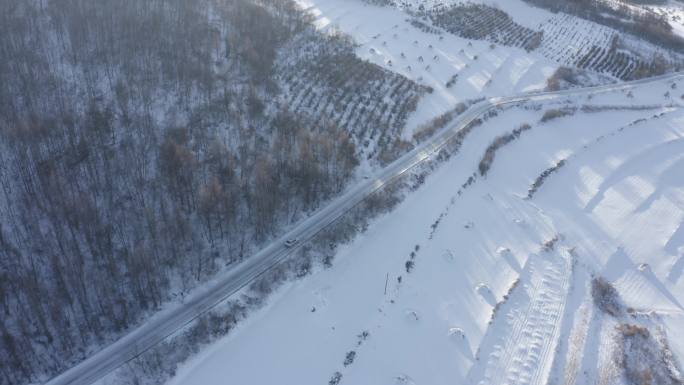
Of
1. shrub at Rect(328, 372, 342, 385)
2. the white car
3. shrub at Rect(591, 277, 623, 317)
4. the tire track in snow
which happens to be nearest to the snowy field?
the white car

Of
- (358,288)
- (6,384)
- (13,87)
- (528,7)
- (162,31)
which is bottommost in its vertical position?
(6,384)

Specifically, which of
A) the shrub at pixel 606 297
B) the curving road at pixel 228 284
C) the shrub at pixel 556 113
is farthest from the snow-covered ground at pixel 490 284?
the shrub at pixel 556 113

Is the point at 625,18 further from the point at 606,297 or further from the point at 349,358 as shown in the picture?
the point at 349,358

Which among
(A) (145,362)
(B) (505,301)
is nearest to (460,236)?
(B) (505,301)

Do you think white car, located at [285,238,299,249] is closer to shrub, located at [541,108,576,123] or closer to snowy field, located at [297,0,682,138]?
snowy field, located at [297,0,682,138]

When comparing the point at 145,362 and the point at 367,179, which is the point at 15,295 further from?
the point at 367,179

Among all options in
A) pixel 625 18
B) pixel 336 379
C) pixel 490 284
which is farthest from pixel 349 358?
pixel 625 18
